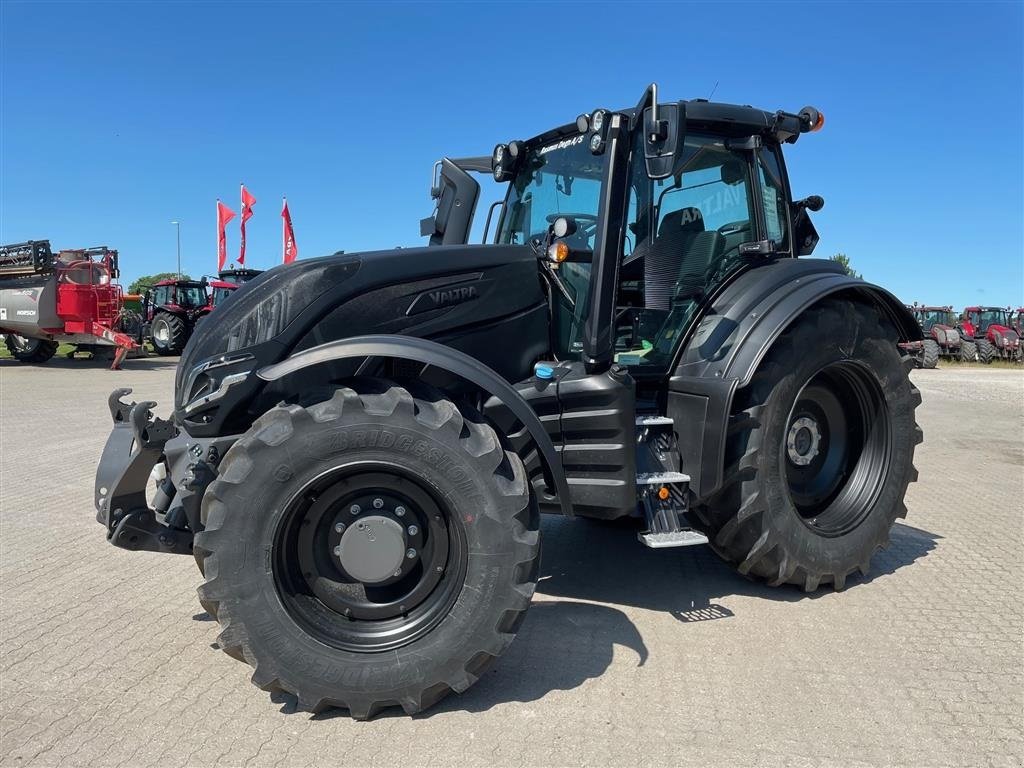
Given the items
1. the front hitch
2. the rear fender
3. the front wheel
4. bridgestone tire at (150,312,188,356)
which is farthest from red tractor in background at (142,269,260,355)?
the front wheel

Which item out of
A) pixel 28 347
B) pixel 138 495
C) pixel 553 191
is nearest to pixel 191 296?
pixel 28 347

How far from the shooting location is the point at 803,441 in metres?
3.97

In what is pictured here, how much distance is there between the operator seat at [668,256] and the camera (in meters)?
3.71

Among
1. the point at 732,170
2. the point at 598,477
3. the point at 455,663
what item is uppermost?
the point at 732,170

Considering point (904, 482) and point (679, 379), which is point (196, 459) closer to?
point (679, 379)

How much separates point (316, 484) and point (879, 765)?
2.14 meters

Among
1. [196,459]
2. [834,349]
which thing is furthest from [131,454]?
[834,349]

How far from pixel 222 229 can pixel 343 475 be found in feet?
73.7

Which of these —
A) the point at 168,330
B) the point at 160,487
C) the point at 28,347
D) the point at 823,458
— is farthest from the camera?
the point at 168,330

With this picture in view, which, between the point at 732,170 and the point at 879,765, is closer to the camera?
the point at 879,765

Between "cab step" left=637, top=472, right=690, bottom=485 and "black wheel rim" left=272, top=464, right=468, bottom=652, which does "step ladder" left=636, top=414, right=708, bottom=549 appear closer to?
"cab step" left=637, top=472, right=690, bottom=485

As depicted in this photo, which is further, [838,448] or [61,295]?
[61,295]

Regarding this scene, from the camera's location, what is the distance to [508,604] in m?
2.61

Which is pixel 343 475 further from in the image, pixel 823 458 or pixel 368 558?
pixel 823 458
